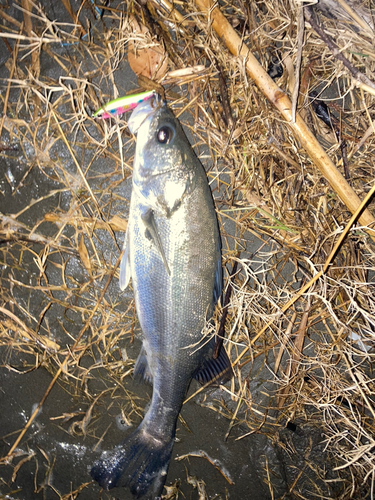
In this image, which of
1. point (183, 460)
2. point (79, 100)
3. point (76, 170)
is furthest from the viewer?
point (183, 460)

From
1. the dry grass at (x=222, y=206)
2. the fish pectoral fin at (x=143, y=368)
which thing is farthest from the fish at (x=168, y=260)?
the dry grass at (x=222, y=206)

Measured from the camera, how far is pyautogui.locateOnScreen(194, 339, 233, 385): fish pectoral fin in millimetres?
2504

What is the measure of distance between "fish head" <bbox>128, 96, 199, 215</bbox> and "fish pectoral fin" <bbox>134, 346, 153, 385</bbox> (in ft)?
4.40

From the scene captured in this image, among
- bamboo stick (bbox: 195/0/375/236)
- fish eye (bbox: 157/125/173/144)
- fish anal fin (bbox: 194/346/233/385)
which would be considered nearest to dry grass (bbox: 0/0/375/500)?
bamboo stick (bbox: 195/0/375/236)

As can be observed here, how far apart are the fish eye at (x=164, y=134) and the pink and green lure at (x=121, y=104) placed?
44 cm

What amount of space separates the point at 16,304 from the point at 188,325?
1.85 m

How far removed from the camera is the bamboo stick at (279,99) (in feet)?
7.74

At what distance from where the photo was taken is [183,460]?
2.88 m

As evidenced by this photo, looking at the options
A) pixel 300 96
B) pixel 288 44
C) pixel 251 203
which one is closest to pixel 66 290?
pixel 251 203

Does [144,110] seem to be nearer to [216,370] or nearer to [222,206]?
[222,206]

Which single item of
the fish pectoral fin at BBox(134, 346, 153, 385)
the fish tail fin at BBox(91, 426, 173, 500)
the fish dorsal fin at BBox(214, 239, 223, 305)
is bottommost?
the fish tail fin at BBox(91, 426, 173, 500)

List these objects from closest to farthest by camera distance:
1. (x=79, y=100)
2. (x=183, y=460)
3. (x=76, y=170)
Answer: (x=79, y=100) < (x=76, y=170) < (x=183, y=460)

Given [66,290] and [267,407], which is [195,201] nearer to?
[66,290]

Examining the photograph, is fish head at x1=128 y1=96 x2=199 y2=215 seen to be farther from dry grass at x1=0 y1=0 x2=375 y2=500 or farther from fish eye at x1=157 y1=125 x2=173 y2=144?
dry grass at x1=0 y1=0 x2=375 y2=500
